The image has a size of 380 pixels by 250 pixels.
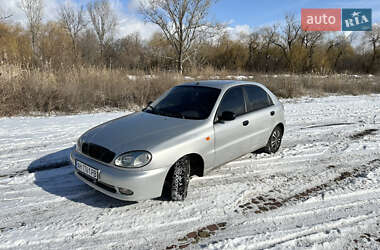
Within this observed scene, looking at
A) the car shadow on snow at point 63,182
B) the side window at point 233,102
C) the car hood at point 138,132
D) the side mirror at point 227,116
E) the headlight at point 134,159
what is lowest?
the car shadow on snow at point 63,182

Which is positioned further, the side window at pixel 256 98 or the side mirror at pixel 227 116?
the side window at pixel 256 98

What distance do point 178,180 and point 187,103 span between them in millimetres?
1342

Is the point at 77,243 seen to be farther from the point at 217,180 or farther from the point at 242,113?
the point at 242,113

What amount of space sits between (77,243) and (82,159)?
1.09 m

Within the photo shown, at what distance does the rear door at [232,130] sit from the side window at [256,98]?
0.19 meters

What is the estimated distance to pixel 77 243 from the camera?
2.52 m

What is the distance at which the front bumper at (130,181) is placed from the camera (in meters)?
2.87

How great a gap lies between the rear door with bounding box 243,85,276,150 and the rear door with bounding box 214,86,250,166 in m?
0.16

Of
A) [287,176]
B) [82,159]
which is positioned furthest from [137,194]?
[287,176]

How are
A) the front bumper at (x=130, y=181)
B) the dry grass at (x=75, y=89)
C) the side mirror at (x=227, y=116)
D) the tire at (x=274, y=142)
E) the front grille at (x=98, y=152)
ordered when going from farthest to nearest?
the dry grass at (x=75, y=89) < the tire at (x=274, y=142) < the side mirror at (x=227, y=116) < the front grille at (x=98, y=152) < the front bumper at (x=130, y=181)

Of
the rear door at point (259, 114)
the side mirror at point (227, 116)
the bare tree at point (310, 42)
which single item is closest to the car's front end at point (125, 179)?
the side mirror at point (227, 116)

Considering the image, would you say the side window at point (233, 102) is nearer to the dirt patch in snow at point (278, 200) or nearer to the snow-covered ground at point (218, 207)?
the snow-covered ground at point (218, 207)

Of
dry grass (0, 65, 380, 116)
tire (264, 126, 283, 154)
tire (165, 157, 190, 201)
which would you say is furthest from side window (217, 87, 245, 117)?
dry grass (0, 65, 380, 116)

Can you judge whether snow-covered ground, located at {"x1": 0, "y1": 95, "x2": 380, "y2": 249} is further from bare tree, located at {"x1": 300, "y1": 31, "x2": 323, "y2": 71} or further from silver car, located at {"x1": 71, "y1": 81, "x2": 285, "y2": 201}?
bare tree, located at {"x1": 300, "y1": 31, "x2": 323, "y2": 71}
